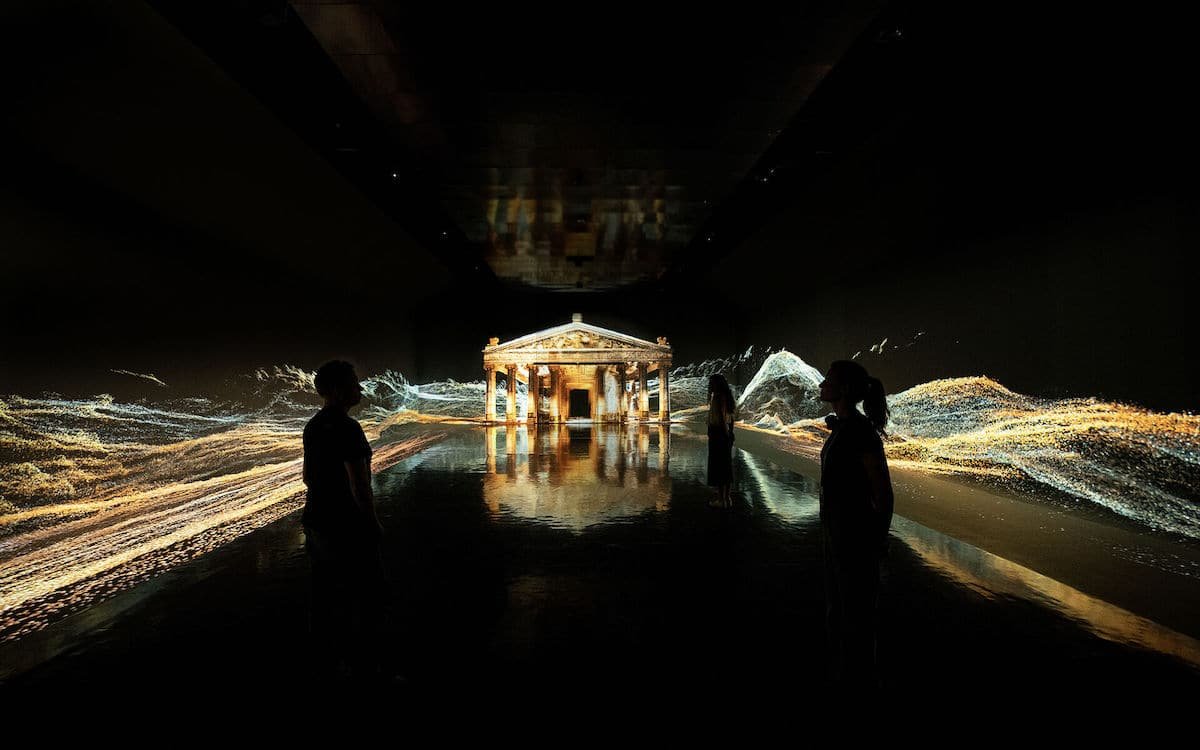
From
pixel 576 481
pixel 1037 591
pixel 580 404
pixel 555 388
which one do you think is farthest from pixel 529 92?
pixel 580 404

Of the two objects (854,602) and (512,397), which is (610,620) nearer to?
(854,602)

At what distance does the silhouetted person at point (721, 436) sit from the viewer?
24.8ft

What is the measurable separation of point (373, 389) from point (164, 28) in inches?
631

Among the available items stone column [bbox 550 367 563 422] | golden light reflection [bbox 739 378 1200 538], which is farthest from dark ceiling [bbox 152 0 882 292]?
stone column [bbox 550 367 563 422]

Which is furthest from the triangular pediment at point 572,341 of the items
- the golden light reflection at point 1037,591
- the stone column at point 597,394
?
the golden light reflection at point 1037,591

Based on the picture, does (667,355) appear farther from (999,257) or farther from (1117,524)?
(1117,524)

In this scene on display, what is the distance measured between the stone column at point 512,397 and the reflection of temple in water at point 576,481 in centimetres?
1243

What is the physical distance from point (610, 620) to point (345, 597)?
6.07 ft

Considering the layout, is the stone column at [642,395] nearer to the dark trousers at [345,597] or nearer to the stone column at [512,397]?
the stone column at [512,397]

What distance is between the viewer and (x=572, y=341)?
96.6ft

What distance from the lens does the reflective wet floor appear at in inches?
126

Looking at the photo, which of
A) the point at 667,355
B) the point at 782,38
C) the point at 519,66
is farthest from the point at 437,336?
the point at 782,38

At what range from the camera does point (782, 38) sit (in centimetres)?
749

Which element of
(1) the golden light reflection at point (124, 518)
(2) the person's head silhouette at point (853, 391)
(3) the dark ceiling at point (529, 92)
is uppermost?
(3) the dark ceiling at point (529, 92)
